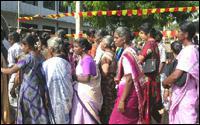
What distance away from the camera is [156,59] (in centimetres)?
715

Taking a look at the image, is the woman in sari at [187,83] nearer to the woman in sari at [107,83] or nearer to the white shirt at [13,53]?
the woman in sari at [107,83]

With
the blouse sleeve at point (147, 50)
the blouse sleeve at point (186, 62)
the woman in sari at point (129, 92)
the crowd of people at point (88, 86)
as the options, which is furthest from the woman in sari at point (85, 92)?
the blouse sleeve at point (147, 50)

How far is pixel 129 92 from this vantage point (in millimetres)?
5453

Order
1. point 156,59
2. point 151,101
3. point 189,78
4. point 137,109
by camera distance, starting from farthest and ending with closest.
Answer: point 156,59 → point 151,101 → point 137,109 → point 189,78

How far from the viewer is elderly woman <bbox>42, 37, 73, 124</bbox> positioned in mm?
5605

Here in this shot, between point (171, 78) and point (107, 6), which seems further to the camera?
point (107, 6)

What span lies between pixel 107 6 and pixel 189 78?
1427cm

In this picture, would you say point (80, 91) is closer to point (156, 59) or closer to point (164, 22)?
point (156, 59)

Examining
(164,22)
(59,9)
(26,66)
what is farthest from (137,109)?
(59,9)

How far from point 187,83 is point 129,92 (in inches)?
28.1

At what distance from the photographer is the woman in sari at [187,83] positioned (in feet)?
16.9

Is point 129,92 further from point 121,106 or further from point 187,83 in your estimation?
point 187,83

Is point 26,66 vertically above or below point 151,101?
above

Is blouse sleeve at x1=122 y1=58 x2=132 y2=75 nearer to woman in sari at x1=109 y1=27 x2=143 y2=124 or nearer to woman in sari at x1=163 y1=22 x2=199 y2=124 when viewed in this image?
woman in sari at x1=109 y1=27 x2=143 y2=124
